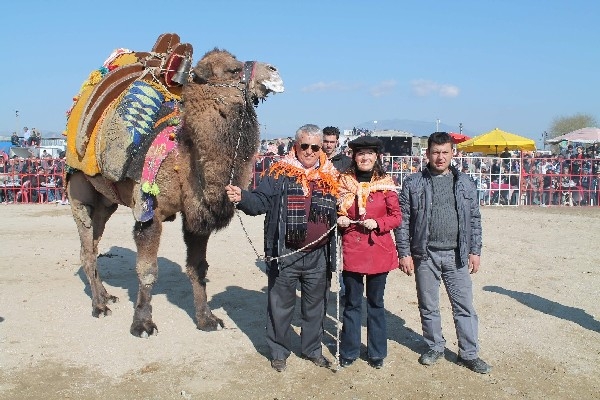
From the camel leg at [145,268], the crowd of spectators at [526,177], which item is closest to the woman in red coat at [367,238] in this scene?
the camel leg at [145,268]

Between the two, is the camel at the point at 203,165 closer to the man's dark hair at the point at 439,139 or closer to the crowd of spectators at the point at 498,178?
the man's dark hair at the point at 439,139

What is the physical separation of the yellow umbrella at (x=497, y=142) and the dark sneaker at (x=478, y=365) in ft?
63.5

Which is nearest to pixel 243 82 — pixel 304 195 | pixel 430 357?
pixel 304 195

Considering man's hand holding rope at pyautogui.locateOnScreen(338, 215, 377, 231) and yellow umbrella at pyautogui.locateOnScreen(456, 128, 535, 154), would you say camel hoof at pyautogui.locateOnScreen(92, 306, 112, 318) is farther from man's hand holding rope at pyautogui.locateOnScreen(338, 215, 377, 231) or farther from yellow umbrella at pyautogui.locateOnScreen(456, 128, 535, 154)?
yellow umbrella at pyautogui.locateOnScreen(456, 128, 535, 154)

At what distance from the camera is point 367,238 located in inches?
184

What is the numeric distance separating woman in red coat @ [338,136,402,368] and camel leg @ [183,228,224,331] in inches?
62.9

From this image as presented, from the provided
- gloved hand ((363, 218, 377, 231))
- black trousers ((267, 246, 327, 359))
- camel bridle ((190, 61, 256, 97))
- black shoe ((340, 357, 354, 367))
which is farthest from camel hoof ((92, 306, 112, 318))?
gloved hand ((363, 218, 377, 231))

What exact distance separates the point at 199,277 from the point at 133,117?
5.80ft

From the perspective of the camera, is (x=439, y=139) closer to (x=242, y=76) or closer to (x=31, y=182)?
(x=242, y=76)

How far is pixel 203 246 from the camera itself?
5855mm

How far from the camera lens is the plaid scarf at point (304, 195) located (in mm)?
4559

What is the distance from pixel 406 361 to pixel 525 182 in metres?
17.2

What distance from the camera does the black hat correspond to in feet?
14.9

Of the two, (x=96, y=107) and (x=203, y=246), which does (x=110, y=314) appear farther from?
(x=96, y=107)
